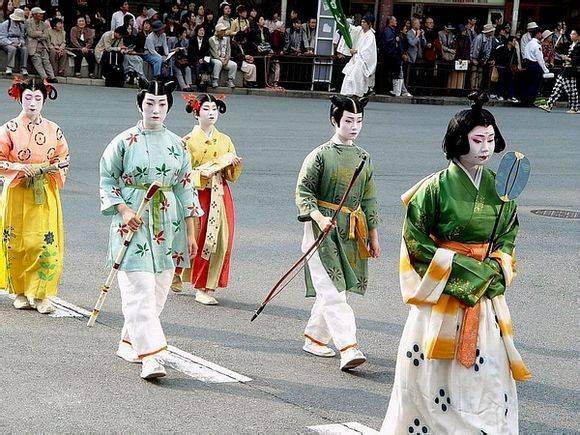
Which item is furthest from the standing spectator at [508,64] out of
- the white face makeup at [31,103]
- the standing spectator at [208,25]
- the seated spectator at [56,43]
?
the white face makeup at [31,103]

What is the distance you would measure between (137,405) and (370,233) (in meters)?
1.94

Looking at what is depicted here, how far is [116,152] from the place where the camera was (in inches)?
268

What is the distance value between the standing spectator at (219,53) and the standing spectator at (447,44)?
18.3 ft

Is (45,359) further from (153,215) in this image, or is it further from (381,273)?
(381,273)

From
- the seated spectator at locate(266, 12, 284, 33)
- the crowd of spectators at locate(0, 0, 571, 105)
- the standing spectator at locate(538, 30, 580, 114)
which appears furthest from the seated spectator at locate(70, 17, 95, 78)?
the standing spectator at locate(538, 30, 580, 114)

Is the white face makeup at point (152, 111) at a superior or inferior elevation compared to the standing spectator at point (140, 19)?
superior

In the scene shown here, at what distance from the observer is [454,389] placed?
5016 millimetres

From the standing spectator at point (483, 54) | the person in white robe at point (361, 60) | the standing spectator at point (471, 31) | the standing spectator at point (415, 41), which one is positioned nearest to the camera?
the person in white robe at point (361, 60)

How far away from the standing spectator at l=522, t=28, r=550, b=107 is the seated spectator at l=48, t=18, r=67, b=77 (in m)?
10.8

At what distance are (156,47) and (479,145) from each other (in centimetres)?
2101

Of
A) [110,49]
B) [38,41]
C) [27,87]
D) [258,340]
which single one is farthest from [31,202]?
[38,41]

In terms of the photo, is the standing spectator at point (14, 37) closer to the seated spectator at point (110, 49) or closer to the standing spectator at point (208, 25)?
the seated spectator at point (110, 49)

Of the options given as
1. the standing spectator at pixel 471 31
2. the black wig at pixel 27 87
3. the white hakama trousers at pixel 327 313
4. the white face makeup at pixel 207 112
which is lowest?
the white hakama trousers at pixel 327 313

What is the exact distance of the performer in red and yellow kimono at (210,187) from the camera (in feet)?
29.1
